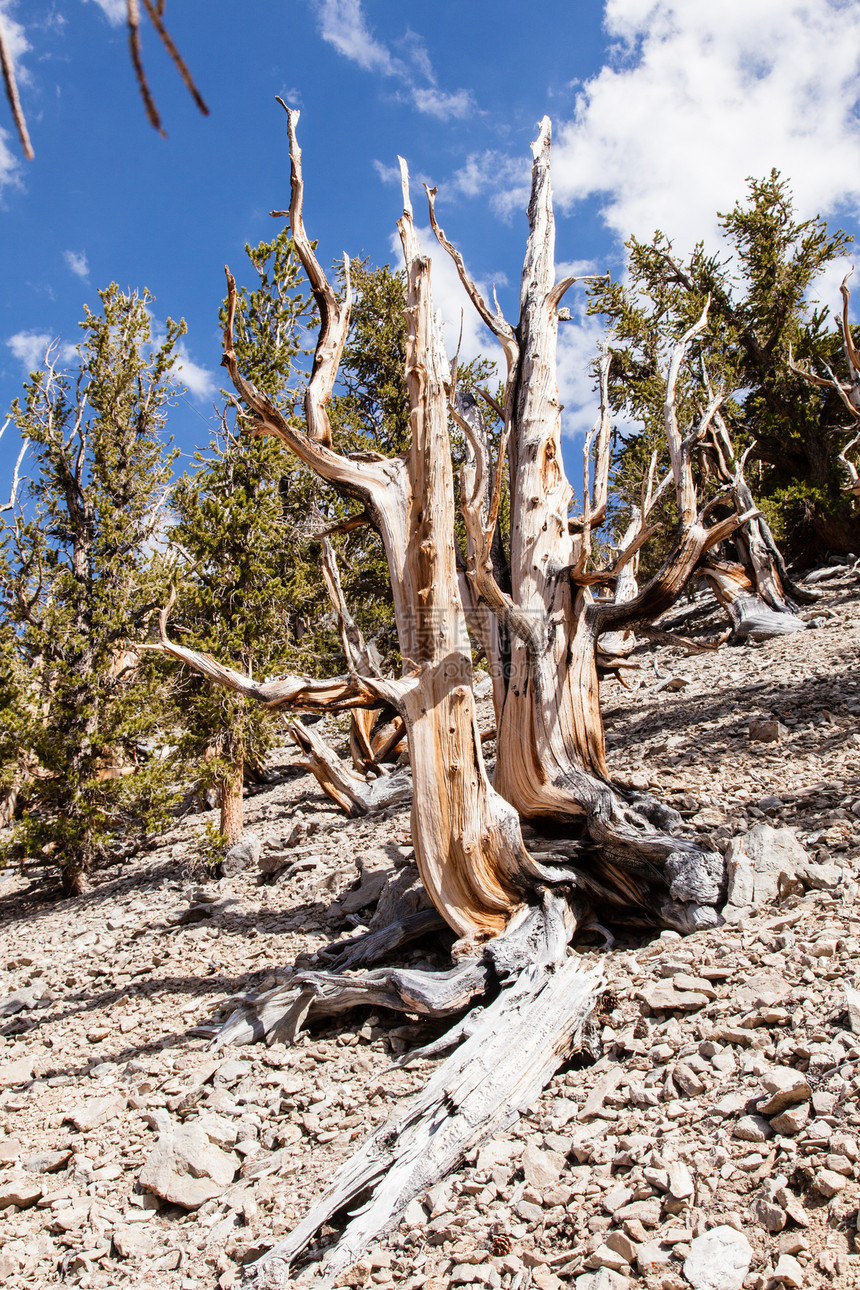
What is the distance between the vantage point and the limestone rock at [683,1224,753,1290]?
173 cm

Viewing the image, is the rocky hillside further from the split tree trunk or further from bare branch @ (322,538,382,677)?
bare branch @ (322,538,382,677)

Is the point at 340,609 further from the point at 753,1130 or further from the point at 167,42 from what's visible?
the point at 167,42

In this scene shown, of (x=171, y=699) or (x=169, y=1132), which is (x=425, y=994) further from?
(x=171, y=699)

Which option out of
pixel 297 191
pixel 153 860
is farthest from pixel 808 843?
pixel 153 860

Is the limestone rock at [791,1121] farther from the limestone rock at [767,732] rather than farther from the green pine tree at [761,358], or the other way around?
the green pine tree at [761,358]

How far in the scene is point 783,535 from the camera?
12664 mm

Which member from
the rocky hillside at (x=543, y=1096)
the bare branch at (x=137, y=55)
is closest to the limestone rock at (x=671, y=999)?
the rocky hillside at (x=543, y=1096)

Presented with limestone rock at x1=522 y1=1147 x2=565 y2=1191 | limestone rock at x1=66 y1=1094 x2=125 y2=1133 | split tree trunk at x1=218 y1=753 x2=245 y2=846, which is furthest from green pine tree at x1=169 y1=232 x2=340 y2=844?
limestone rock at x1=522 y1=1147 x2=565 y2=1191

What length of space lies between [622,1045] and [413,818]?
1.42 m

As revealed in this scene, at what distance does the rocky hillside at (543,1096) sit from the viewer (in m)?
1.95

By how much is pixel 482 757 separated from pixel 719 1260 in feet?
8.00

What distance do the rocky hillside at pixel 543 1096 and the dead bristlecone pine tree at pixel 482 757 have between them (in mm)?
189

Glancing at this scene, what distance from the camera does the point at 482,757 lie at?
4.04 m

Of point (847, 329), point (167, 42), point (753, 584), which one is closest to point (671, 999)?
point (167, 42)
